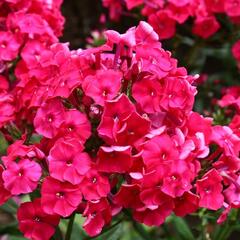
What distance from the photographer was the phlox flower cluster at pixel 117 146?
4.64 ft

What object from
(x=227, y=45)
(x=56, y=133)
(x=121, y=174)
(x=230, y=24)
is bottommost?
(x=227, y=45)

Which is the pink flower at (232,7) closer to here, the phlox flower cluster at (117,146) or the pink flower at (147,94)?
the phlox flower cluster at (117,146)

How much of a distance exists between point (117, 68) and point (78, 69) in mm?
88

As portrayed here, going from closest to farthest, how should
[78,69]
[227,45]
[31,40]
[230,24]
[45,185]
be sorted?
[45,185], [78,69], [31,40], [230,24], [227,45]

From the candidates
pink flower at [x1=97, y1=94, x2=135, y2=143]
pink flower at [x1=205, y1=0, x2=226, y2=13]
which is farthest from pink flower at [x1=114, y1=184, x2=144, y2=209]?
pink flower at [x1=205, y1=0, x2=226, y2=13]

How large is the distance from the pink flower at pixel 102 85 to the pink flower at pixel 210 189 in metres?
0.27

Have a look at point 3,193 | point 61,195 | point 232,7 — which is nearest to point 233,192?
point 61,195

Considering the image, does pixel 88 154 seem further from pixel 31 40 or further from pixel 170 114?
pixel 31 40

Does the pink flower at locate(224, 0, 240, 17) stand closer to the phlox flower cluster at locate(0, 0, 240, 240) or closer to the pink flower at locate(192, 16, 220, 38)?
the pink flower at locate(192, 16, 220, 38)

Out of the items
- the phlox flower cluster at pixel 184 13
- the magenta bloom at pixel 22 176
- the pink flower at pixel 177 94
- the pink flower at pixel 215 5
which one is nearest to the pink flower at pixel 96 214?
the magenta bloom at pixel 22 176

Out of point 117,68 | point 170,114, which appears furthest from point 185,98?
point 117,68

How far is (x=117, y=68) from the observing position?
5.04ft

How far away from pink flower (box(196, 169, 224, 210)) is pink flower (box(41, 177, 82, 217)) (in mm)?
272

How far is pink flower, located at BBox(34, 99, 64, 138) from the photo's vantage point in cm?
146
